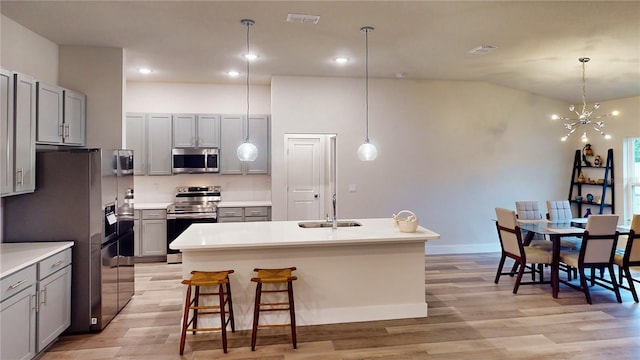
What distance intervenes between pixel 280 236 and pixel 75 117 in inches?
107

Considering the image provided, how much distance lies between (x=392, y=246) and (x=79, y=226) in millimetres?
2871

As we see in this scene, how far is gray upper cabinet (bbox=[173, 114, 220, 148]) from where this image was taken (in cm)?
598

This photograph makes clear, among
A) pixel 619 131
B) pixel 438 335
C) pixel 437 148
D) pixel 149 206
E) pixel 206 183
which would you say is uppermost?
pixel 619 131

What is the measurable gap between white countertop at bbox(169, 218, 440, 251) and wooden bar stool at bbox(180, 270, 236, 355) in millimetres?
247

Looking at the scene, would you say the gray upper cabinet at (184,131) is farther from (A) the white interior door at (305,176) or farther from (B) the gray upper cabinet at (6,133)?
(B) the gray upper cabinet at (6,133)

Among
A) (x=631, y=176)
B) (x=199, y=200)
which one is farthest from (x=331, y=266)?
(x=631, y=176)

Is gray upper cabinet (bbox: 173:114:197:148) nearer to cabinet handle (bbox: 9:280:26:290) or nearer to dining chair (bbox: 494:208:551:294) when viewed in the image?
cabinet handle (bbox: 9:280:26:290)

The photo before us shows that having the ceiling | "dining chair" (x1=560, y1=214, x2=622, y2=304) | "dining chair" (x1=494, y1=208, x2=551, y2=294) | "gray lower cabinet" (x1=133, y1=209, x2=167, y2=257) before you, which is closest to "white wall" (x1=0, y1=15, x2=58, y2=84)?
the ceiling

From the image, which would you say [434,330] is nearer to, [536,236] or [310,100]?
[536,236]

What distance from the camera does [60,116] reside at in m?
3.85

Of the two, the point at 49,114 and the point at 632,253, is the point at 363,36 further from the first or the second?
the point at 632,253

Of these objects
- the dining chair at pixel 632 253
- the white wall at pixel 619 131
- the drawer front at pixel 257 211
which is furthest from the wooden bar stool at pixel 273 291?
the white wall at pixel 619 131

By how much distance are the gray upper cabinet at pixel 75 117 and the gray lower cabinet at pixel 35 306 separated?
1.47 m

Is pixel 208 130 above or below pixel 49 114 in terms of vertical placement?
above
